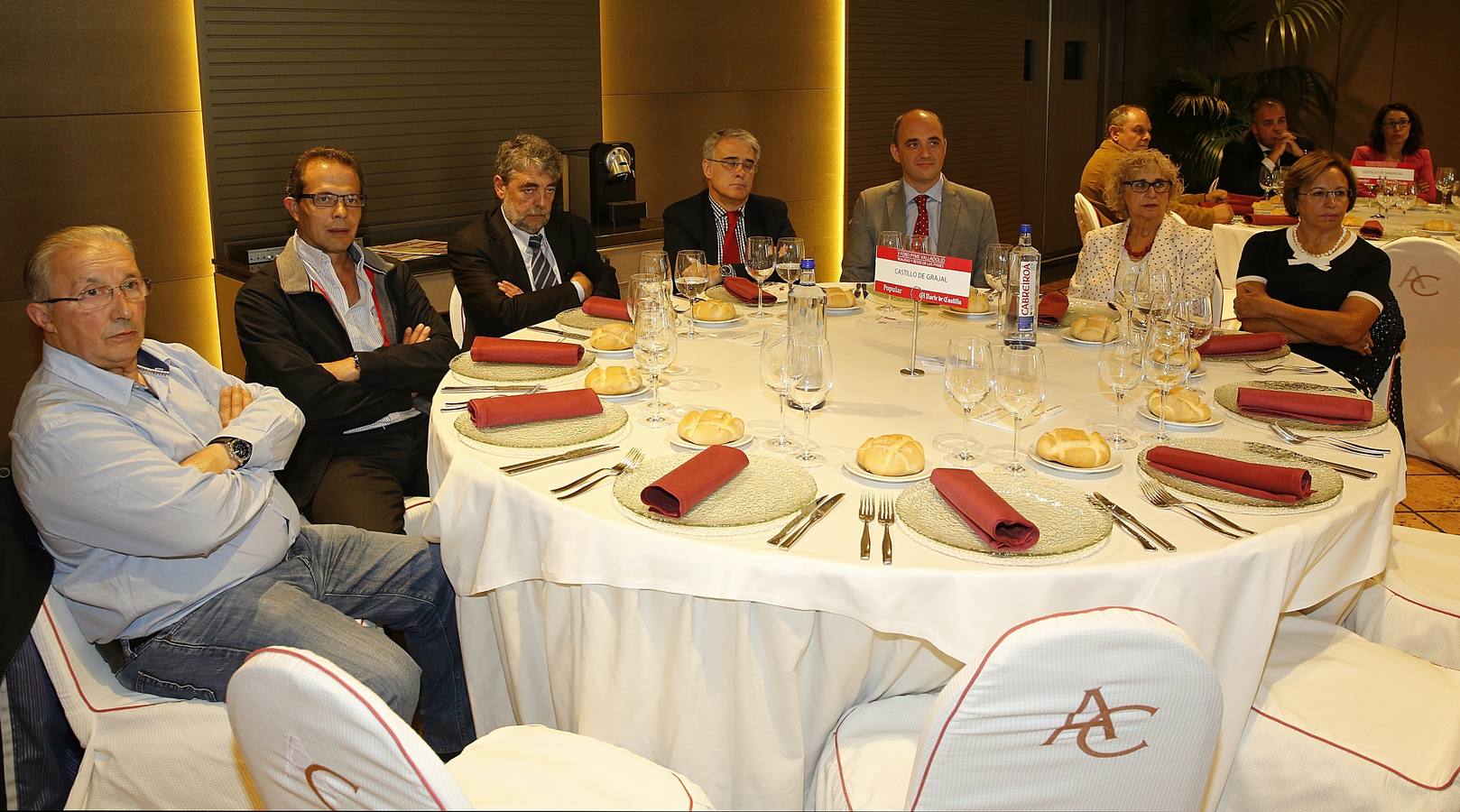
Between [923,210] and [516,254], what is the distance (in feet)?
5.29

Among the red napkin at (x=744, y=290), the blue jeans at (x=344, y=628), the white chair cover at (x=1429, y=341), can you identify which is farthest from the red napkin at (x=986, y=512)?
the white chair cover at (x=1429, y=341)

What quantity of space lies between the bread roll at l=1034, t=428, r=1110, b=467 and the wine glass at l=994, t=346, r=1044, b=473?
0.11m

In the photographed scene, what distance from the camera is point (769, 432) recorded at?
2367 millimetres

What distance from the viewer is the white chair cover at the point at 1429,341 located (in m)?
4.43

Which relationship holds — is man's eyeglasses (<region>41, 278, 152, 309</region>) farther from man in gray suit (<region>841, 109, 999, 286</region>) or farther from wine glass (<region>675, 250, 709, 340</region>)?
man in gray suit (<region>841, 109, 999, 286</region>)

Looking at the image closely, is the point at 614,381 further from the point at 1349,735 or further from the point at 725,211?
the point at 725,211

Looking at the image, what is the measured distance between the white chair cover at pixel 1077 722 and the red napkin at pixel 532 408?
1233 millimetres

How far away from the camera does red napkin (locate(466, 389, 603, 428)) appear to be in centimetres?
236

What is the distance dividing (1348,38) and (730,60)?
19.5 feet

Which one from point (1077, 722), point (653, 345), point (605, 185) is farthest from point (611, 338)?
point (605, 185)

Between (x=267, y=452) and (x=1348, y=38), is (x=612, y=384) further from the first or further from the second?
A: (x=1348, y=38)

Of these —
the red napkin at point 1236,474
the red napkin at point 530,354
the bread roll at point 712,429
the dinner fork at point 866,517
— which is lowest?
the dinner fork at point 866,517

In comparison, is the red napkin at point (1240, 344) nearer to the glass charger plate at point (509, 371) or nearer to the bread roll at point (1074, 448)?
the bread roll at point (1074, 448)

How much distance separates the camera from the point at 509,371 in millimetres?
2801
